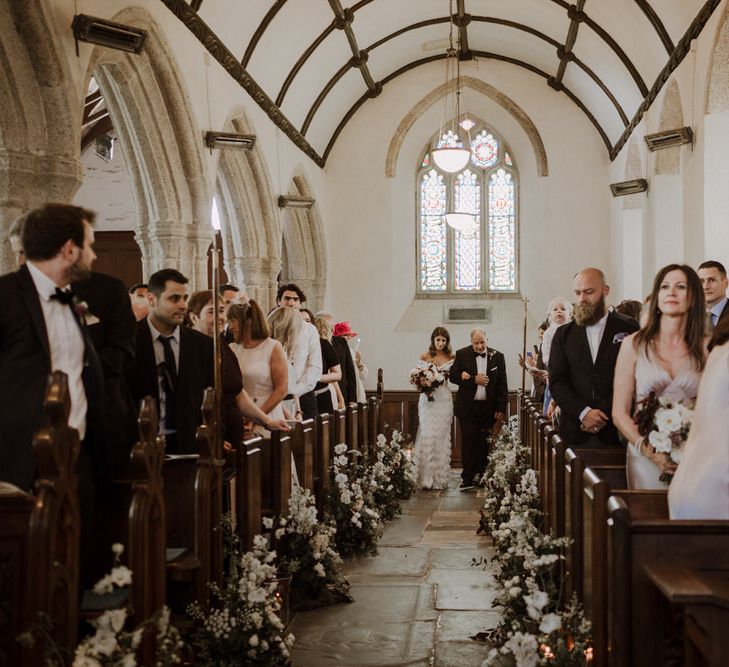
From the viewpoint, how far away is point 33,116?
236 inches

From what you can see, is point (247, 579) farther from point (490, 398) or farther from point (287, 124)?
point (287, 124)

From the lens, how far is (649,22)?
387 inches

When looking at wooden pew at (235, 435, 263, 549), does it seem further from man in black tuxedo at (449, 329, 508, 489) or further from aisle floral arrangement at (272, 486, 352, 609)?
man in black tuxedo at (449, 329, 508, 489)

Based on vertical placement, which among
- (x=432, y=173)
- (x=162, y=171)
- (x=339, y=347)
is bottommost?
(x=339, y=347)

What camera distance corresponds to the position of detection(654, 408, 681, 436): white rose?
11.2 ft

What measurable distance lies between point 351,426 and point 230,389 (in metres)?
3.01

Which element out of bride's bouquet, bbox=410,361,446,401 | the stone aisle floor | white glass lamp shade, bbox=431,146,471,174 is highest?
white glass lamp shade, bbox=431,146,471,174

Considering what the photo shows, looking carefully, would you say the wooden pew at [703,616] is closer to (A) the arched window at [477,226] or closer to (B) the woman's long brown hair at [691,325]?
(B) the woman's long brown hair at [691,325]

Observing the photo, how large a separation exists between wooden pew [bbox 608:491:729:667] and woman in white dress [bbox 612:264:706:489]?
1.35 meters

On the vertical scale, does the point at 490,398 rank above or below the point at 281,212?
below

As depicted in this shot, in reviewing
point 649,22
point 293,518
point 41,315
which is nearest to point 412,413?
point 649,22

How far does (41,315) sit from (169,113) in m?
5.80

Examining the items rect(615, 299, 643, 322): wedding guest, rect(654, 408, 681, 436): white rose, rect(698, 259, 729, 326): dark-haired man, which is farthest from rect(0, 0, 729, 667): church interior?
rect(698, 259, 729, 326): dark-haired man

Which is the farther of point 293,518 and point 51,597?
point 293,518
